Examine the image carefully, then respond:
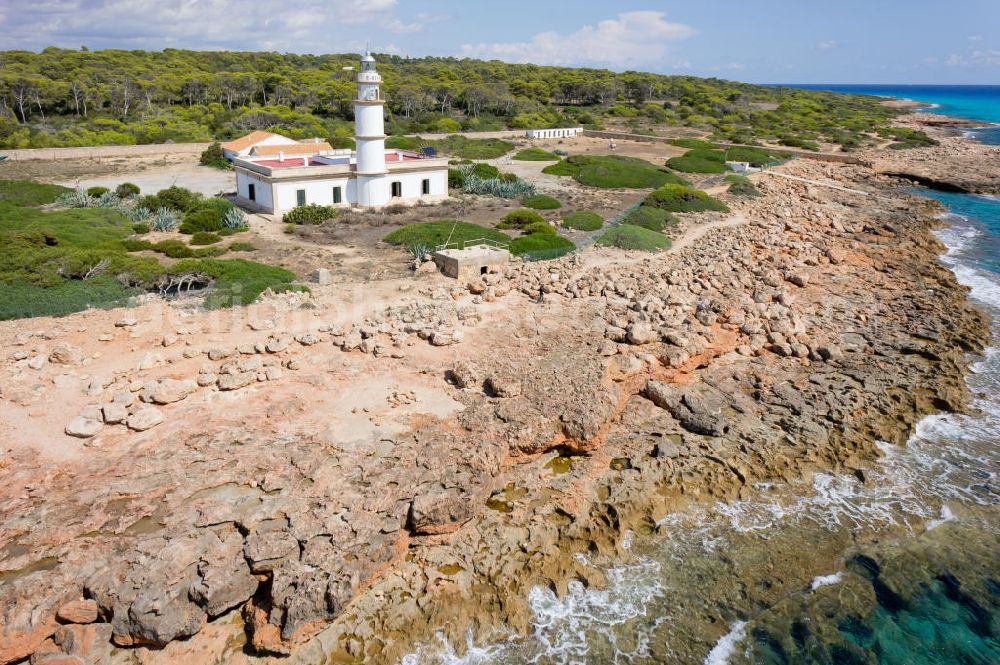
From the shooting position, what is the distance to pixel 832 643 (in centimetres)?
955

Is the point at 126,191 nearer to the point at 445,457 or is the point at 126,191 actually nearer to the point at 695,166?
the point at 445,457

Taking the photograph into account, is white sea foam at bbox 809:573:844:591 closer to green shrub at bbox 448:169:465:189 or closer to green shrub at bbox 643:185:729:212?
green shrub at bbox 643:185:729:212

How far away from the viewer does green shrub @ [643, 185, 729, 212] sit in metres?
35.1

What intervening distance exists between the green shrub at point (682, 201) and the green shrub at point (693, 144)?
24899mm

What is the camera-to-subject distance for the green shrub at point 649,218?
3045 cm

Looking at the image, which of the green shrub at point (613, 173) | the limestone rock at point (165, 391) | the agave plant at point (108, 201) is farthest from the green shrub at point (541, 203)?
the limestone rock at point (165, 391)

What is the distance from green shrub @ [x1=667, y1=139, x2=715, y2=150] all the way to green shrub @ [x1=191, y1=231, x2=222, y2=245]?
46431 mm

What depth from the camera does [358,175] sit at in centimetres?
3228

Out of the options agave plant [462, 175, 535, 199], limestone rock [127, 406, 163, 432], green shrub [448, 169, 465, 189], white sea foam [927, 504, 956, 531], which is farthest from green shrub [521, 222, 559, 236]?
white sea foam [927, 504, 956, 531]

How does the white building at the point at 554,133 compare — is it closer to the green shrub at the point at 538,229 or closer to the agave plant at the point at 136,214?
the green shrub at the point at 538,229

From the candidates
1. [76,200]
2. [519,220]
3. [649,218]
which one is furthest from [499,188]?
[76,200]

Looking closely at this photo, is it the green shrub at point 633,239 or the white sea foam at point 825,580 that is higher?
the green shrub at point 633,239

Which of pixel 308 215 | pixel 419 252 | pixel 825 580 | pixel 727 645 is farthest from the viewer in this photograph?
pixel 308 215

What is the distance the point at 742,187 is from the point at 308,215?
28.2 meters
